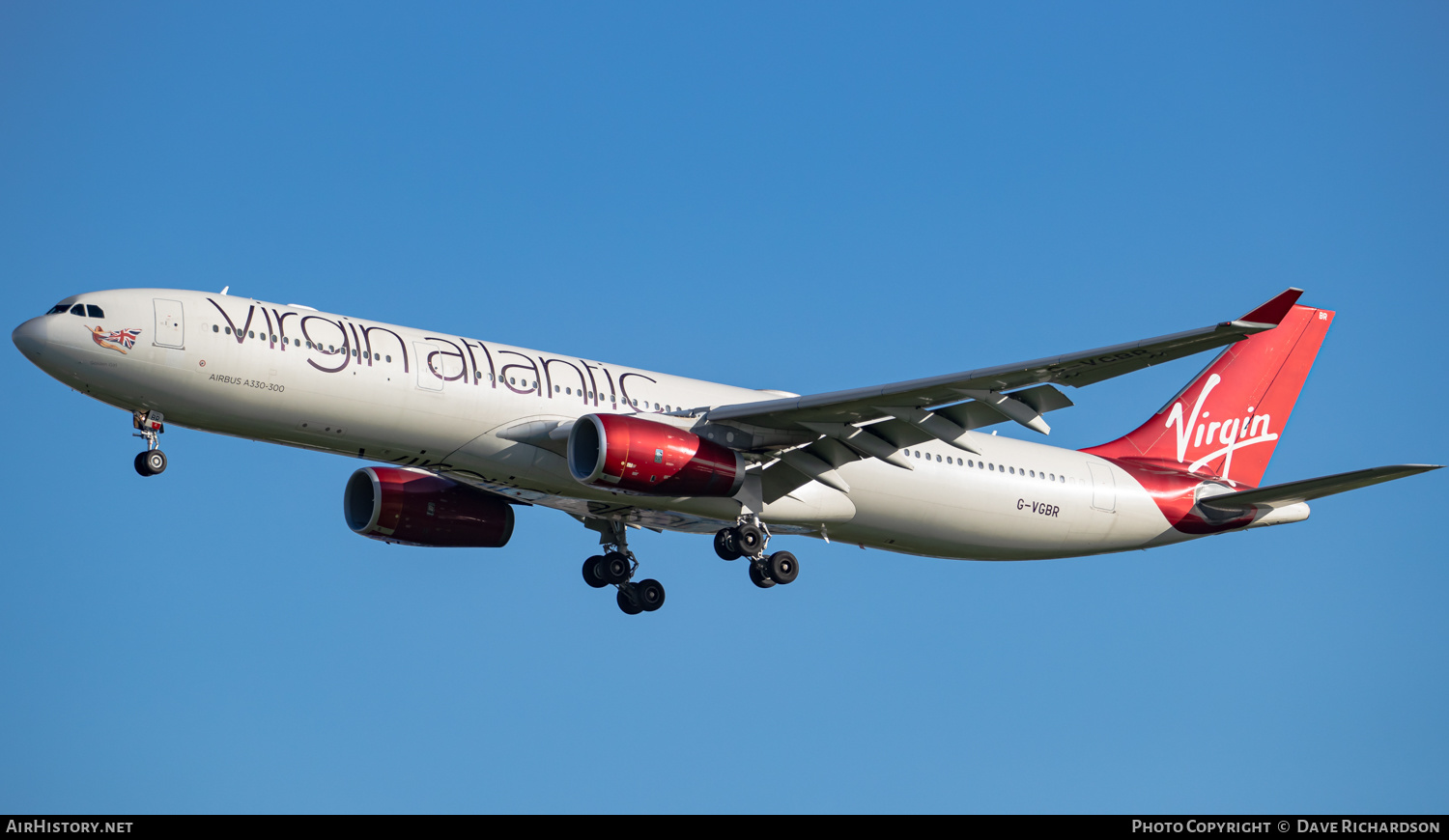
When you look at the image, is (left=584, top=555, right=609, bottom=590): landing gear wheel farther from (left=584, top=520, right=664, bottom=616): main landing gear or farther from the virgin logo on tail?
the virgin logo on tail

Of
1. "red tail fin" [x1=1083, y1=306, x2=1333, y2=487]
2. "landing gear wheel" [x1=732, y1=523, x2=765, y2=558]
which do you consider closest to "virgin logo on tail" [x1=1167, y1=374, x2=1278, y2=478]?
"red tail fin" [x1=1083, y1=306, x2=1333, y2=487]

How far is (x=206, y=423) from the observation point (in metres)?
29.8

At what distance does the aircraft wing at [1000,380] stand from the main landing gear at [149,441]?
1155 centimetres

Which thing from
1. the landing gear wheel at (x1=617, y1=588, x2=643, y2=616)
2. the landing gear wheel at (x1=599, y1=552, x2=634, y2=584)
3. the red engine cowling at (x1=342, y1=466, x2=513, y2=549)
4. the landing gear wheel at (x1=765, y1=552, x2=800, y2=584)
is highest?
the red engine cowling at (x1=342, y1=466, x2=513, y2=549)

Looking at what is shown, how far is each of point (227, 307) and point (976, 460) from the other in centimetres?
1779

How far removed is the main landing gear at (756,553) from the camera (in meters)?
33.5

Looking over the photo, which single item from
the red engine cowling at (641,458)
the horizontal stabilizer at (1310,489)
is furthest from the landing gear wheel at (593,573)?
the horizontal stabilizer at (1310,489)

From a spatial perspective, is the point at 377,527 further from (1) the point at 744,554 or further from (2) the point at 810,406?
(2) the point at 810,406

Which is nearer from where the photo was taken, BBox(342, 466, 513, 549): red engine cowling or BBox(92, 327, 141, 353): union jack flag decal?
BBox(92, 327, 141, 353): union jack flag decal

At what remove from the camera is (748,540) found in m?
33.6

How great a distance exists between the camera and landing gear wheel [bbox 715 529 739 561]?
33.5 m

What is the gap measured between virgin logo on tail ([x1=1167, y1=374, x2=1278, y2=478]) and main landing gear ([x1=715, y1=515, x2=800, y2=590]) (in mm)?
13022

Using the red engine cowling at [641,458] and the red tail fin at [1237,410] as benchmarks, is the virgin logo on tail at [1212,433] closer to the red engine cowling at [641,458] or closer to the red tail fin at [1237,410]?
the red tail fin at [1237,410]
